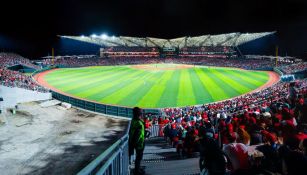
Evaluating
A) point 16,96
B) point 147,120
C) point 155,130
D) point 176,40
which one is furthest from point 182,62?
point 155,130

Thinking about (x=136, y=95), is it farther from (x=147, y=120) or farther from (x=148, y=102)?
(x=147, y=120)

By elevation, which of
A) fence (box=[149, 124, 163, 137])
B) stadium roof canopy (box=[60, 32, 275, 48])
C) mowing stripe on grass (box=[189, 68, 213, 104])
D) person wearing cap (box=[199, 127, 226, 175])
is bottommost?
fence (box=[149, 124, 163, 137])

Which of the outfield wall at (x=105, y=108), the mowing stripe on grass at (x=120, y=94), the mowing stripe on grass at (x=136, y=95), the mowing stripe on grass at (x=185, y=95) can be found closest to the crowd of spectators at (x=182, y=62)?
the mowing stripe on grass at (x=185, y=95)

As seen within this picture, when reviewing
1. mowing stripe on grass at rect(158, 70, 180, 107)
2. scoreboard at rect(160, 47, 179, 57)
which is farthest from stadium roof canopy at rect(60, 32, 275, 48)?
mowing stripe on grass at rect(158, 70, 180, 107)

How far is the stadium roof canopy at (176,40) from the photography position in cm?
8450

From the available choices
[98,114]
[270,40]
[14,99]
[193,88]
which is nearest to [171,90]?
[193,88]

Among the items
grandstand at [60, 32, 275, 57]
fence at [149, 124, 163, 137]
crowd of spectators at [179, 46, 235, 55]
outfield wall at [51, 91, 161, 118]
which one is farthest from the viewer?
grandstand at [60, 32, 275, 57]

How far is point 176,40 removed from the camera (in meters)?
102

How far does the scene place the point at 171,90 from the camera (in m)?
34.9

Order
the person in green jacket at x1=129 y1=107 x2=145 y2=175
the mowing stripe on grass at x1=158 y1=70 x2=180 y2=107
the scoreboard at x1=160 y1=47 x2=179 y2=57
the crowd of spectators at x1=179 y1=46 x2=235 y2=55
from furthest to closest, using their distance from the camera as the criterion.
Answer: the scoreboard at x1=160 y1=47 x2=179 y2=57 → the crowd of spectators at x1=179 y1=46 x2=235 y2=55 → the mowing stripe on grass at x1=158 y1=70 x2=180 y2=107 → the person in green jacket at x1=129 y1=107 x2=145 y2=175

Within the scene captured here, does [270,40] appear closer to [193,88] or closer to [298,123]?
[193,88]

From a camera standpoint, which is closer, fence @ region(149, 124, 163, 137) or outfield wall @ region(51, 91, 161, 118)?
fence @ region(149, 124, 163, 137)

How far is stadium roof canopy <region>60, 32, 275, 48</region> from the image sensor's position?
84.5 m

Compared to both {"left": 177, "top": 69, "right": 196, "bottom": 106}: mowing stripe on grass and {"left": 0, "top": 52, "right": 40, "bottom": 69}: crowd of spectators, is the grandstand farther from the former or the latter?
{"left": 177, "top": 69, "right": 196, "bottom": 106}: mowing stripe on grass
